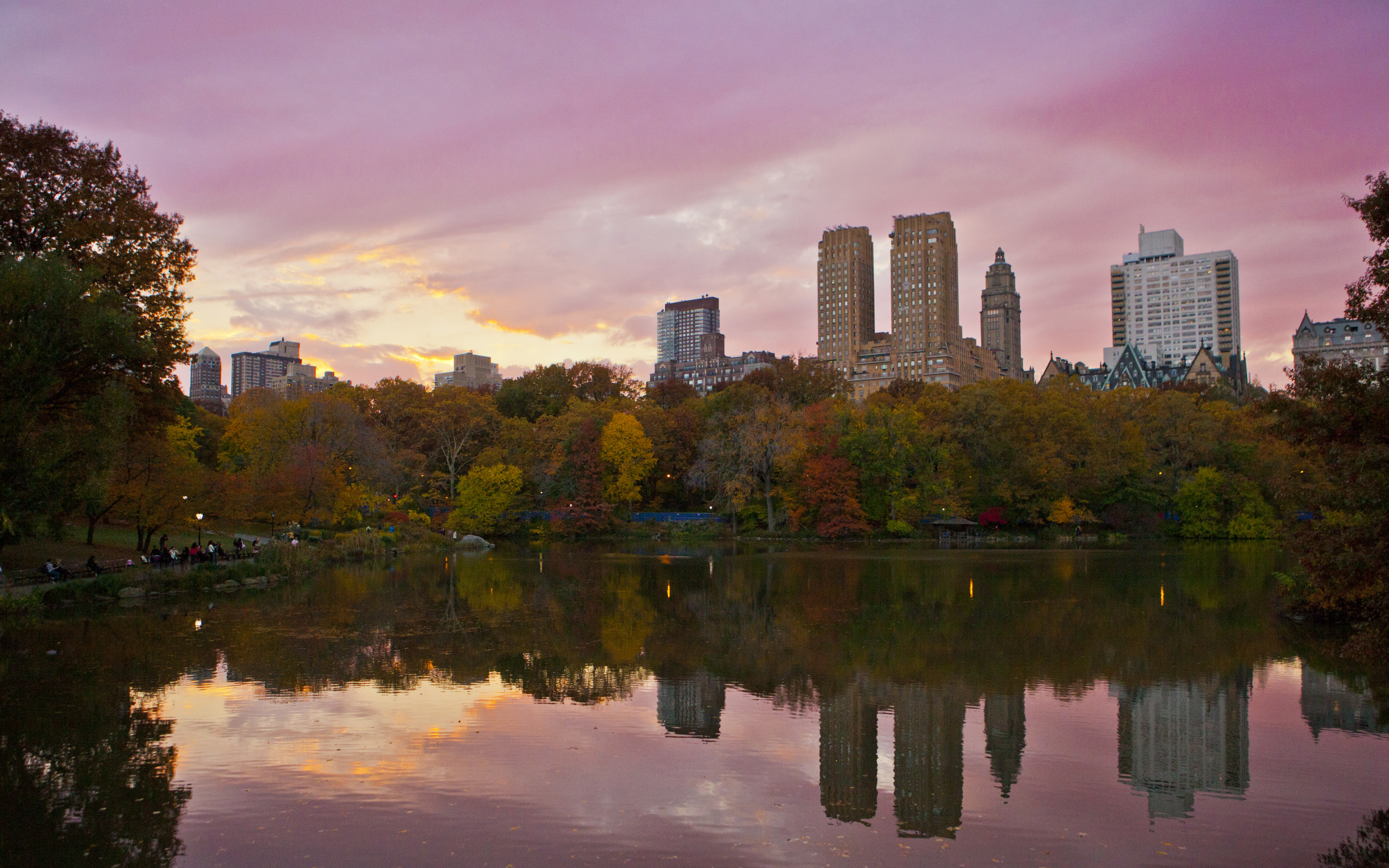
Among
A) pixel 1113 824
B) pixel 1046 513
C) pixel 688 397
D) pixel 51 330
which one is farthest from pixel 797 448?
pixel 1113 824

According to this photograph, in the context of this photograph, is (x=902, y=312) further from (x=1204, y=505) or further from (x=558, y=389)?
(x=1204, y=505)

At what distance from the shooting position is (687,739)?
11258 millimetres

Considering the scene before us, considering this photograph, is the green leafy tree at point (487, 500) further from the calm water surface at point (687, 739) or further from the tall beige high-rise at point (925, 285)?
the tall beige high-rise at point (925, 285)

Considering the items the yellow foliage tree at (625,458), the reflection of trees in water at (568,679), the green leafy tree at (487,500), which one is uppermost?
the yellow foliage tree at (625,458)

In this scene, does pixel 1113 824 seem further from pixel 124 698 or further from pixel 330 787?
pixel 124 698

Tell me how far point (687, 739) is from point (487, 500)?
4871 centimetres

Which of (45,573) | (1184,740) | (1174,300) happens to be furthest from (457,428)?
(1174,300)

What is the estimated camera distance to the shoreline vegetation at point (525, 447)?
18938 mm

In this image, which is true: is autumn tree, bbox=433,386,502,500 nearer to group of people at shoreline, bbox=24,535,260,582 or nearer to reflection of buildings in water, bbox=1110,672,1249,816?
group of people at shoreline, bbox=24,535,260,582

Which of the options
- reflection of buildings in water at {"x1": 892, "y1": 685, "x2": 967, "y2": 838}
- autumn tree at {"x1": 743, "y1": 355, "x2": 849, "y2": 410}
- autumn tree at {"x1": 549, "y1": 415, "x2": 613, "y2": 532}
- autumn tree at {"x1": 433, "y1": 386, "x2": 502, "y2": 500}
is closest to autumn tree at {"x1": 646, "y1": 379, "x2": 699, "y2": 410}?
autumn tree at {"x1": 743, "y1": 355, "x2": 849, "y2": 410}

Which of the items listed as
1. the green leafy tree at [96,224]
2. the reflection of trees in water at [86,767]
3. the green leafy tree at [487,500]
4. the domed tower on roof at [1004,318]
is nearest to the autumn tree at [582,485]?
the green leafy tree at [487,500]

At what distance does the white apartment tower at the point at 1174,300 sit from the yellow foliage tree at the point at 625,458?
142m

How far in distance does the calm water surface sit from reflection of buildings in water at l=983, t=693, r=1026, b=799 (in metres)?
0.06

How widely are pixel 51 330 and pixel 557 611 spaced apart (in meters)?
12.6
